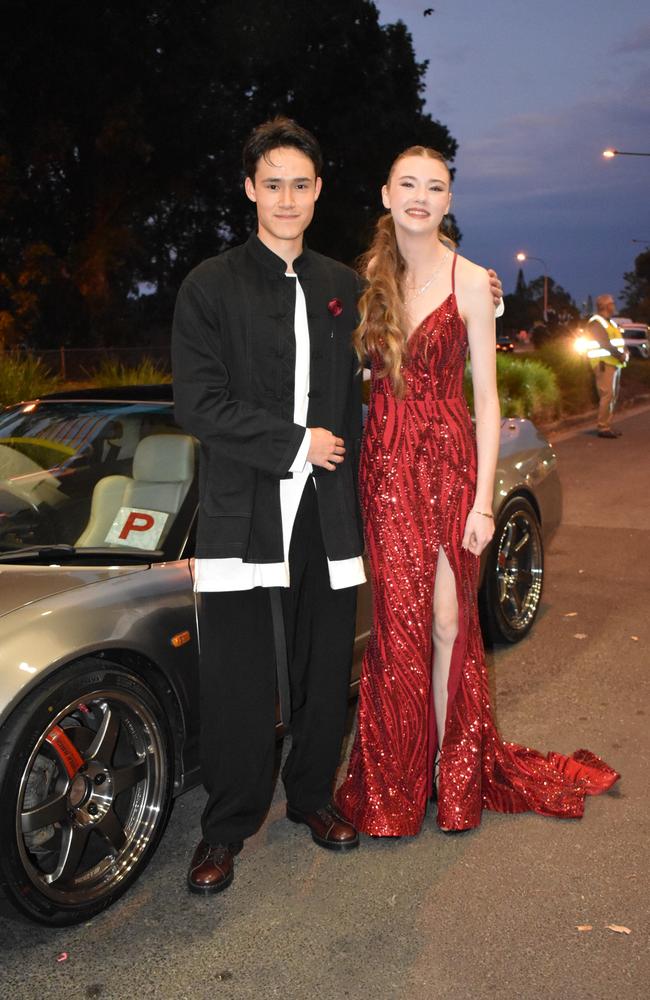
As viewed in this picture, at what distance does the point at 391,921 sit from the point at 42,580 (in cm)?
142

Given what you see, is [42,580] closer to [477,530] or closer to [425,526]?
A: [425,526]

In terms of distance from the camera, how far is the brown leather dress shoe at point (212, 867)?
3.08 metres

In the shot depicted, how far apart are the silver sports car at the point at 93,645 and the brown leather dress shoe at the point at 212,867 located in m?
0.15

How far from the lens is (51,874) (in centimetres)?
286

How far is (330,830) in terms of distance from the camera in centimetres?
334

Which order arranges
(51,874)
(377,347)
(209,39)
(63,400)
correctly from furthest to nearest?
(209,39) < (63,400) < (377,347) < (51,874)

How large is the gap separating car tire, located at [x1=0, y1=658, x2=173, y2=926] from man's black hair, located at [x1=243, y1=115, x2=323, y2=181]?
4.98ft

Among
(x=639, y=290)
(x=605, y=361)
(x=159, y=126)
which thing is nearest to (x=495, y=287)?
(x=605, y=361)

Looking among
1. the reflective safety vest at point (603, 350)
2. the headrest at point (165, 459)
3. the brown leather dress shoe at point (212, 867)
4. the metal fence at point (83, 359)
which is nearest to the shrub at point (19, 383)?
the headrest at point (165, 459)

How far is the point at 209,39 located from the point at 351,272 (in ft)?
72.2

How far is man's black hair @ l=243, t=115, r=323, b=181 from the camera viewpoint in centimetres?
291

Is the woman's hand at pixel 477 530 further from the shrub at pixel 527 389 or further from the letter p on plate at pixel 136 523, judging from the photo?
the shrub at pixel 527 389

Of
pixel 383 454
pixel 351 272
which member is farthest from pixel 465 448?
pixel 351 272

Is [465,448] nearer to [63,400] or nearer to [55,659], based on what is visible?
[55,659]
